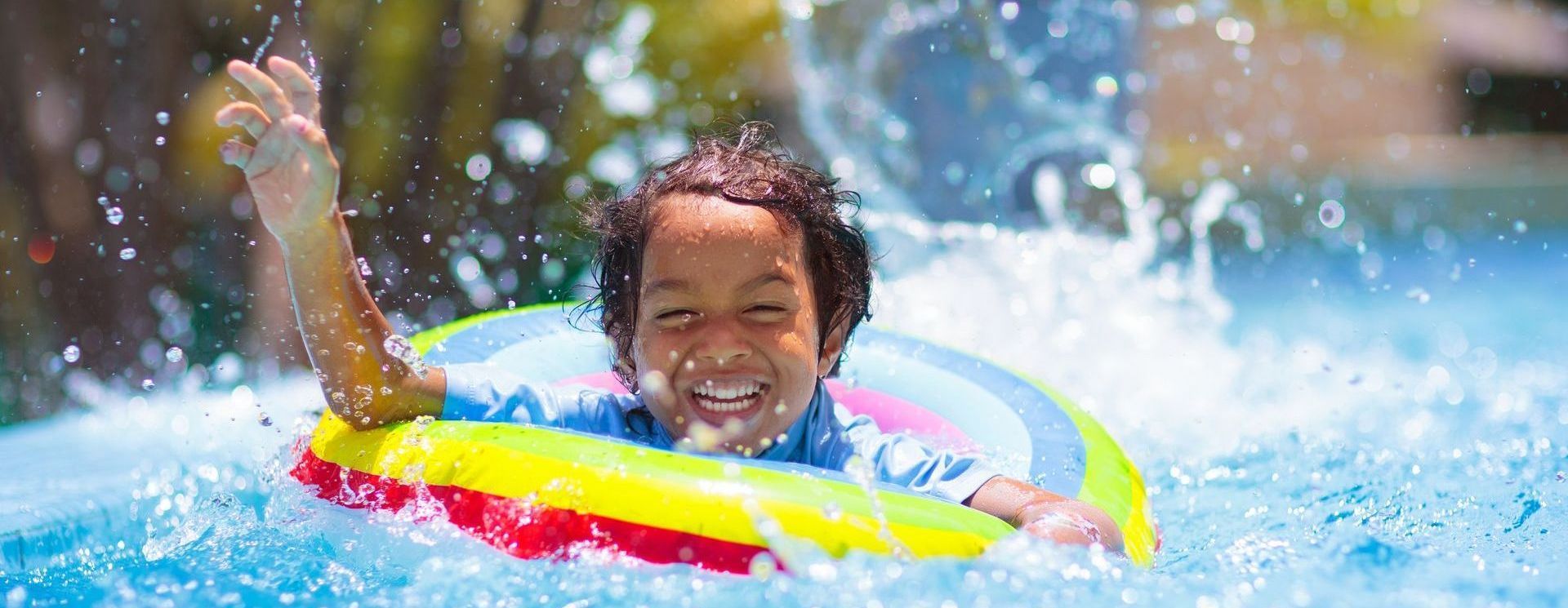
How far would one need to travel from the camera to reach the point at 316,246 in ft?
7.81

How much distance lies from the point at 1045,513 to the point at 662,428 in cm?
77

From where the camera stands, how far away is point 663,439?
2732 millimetres

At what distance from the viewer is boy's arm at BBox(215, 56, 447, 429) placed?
2.29m

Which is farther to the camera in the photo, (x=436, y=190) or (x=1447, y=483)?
(x=436, y=190)

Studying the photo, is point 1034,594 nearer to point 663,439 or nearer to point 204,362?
point 663,439

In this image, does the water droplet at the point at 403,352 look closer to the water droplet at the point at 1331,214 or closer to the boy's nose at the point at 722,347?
the boy's nose at the point at 722,347

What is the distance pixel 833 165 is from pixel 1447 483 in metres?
4.20

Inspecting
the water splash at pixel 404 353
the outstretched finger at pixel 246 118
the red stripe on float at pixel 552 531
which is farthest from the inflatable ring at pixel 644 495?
the outstretched finger at pixel 246 118

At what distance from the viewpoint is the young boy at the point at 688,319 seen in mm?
2342

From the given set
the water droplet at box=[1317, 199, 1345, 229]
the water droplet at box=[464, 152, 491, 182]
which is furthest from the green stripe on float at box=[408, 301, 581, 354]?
the water droplet at box=[1317, 199, 1345, 229]

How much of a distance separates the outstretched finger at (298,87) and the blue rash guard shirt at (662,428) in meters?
0.58

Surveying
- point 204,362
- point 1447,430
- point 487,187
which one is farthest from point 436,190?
point 1447,430

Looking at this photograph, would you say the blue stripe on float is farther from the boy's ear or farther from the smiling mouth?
the smiling mouth

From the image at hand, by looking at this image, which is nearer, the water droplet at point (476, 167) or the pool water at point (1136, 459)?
the pool water at point (1136, 459)
